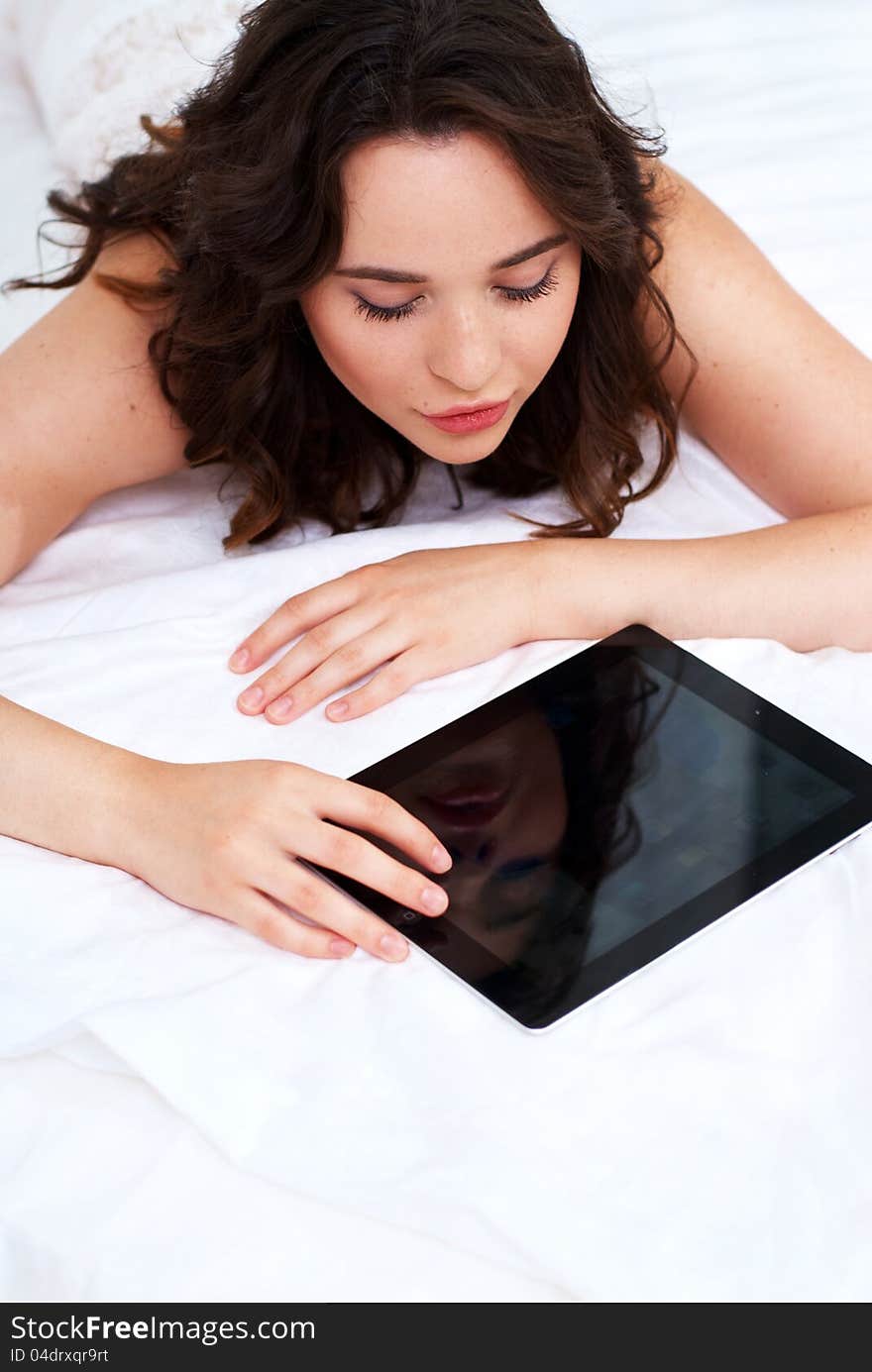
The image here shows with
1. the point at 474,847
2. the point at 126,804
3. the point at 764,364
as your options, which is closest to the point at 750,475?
the point at 764,364

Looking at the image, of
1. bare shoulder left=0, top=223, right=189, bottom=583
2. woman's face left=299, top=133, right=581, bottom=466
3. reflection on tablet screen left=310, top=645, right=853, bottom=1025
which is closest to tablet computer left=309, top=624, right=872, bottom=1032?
reflection on tablet screen left=310, top=645, right=853, bottom=1025

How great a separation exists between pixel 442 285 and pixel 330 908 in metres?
0.43

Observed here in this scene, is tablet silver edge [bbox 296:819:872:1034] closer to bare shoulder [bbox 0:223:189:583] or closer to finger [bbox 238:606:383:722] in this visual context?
finger [bbox 238:606:383:722]

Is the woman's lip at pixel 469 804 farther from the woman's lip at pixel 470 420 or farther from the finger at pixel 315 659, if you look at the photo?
the woman's lip at pixel 470 420

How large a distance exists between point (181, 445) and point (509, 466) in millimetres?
296

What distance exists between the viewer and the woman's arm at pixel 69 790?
975 millimetres

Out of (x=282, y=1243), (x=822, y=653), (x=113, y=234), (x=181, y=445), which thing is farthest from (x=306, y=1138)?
(x=113, y=234)

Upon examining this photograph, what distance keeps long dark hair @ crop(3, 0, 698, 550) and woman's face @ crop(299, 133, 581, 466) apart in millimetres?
15

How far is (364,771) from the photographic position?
100 centimetres

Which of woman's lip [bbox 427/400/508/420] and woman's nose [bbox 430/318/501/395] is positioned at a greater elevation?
woman's nose [bbox 430/318/501/395]

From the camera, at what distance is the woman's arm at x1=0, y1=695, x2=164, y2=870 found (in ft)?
3.20

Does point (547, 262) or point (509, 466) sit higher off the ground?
point (547, 262)

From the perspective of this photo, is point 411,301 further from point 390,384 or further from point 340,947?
point 340,947

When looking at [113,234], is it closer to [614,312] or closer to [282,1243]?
[614,312]
